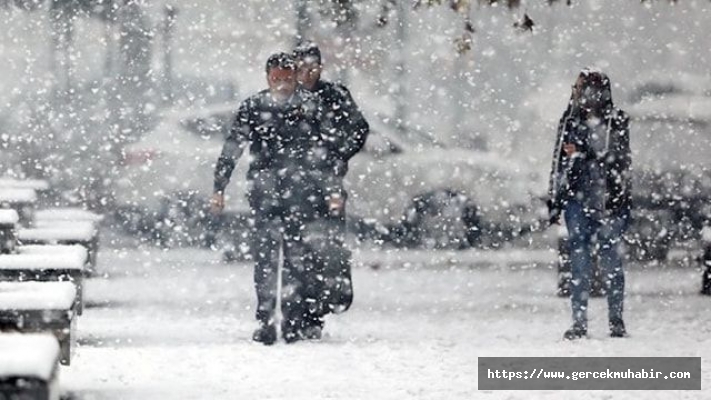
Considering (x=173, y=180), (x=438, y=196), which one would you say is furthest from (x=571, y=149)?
(x=173, y=180)

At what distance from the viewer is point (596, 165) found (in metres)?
10.4

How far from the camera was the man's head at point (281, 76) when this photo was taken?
33.7ft

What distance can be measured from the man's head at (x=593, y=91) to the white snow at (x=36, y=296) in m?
3.44

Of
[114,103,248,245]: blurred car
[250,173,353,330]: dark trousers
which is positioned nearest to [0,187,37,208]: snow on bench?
[250,173,353,330]: dark trousers

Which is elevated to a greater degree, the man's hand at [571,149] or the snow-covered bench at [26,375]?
the man's hand at [571,149]

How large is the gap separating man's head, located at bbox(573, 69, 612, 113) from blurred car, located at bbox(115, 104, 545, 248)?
252 inches

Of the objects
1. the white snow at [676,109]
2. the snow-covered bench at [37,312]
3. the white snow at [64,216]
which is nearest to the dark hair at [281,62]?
the snow-covered bench at [37,312]

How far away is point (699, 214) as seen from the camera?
17.2 meters

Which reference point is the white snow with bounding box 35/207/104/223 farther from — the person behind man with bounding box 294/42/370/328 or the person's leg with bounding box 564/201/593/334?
the person's leg with bounding box 564/201/593/334

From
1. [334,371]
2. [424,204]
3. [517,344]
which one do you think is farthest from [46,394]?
[424,204]

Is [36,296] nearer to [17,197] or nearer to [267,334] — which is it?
[267,334]

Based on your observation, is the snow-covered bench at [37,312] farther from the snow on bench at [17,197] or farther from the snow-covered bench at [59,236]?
the snow on bench at [17,197]

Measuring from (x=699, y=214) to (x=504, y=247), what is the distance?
1.84 m

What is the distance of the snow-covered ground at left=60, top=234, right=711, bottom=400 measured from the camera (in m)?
8.65
